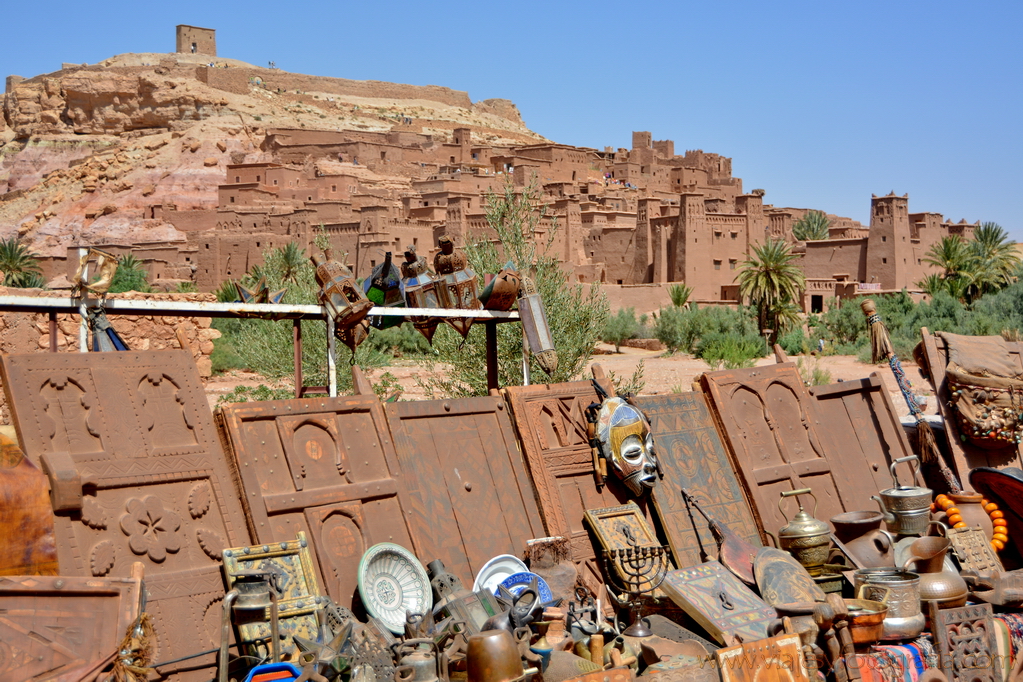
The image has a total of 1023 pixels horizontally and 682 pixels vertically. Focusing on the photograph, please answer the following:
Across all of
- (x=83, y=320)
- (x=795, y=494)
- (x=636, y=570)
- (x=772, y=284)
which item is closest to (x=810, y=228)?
(x=772, y=284)

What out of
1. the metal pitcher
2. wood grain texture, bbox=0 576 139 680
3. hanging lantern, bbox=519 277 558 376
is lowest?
the metal pitcher

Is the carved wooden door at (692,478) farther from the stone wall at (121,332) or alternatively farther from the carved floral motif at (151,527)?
the stone wall at (121,332)

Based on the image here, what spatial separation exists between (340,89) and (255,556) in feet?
283

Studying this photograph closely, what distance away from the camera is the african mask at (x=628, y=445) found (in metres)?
6.01

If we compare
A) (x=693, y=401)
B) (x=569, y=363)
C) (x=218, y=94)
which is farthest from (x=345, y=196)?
(x=693, y=401)

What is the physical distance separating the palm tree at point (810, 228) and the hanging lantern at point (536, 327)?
43.8 meters

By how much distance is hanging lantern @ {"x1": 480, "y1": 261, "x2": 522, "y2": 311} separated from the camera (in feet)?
21.2

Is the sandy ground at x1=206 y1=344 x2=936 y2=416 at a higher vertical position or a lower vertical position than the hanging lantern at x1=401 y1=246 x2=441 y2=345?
lower

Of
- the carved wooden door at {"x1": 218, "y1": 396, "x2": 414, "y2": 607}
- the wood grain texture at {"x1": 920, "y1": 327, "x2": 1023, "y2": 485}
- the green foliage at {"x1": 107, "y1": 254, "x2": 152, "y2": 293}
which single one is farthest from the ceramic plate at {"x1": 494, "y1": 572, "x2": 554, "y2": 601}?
the green foliage at {"x1": 107, "y1": 254, "x2": 152, "y2": 293}

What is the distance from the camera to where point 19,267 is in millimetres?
37438

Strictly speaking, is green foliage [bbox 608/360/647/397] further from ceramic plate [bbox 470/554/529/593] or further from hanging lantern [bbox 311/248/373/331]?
hanging lantern [bbox 311/248/373/331]

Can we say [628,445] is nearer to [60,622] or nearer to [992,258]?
[60,622]

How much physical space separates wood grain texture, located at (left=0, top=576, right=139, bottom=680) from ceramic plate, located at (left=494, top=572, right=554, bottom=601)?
1.98 metres

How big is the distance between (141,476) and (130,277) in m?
36.3
